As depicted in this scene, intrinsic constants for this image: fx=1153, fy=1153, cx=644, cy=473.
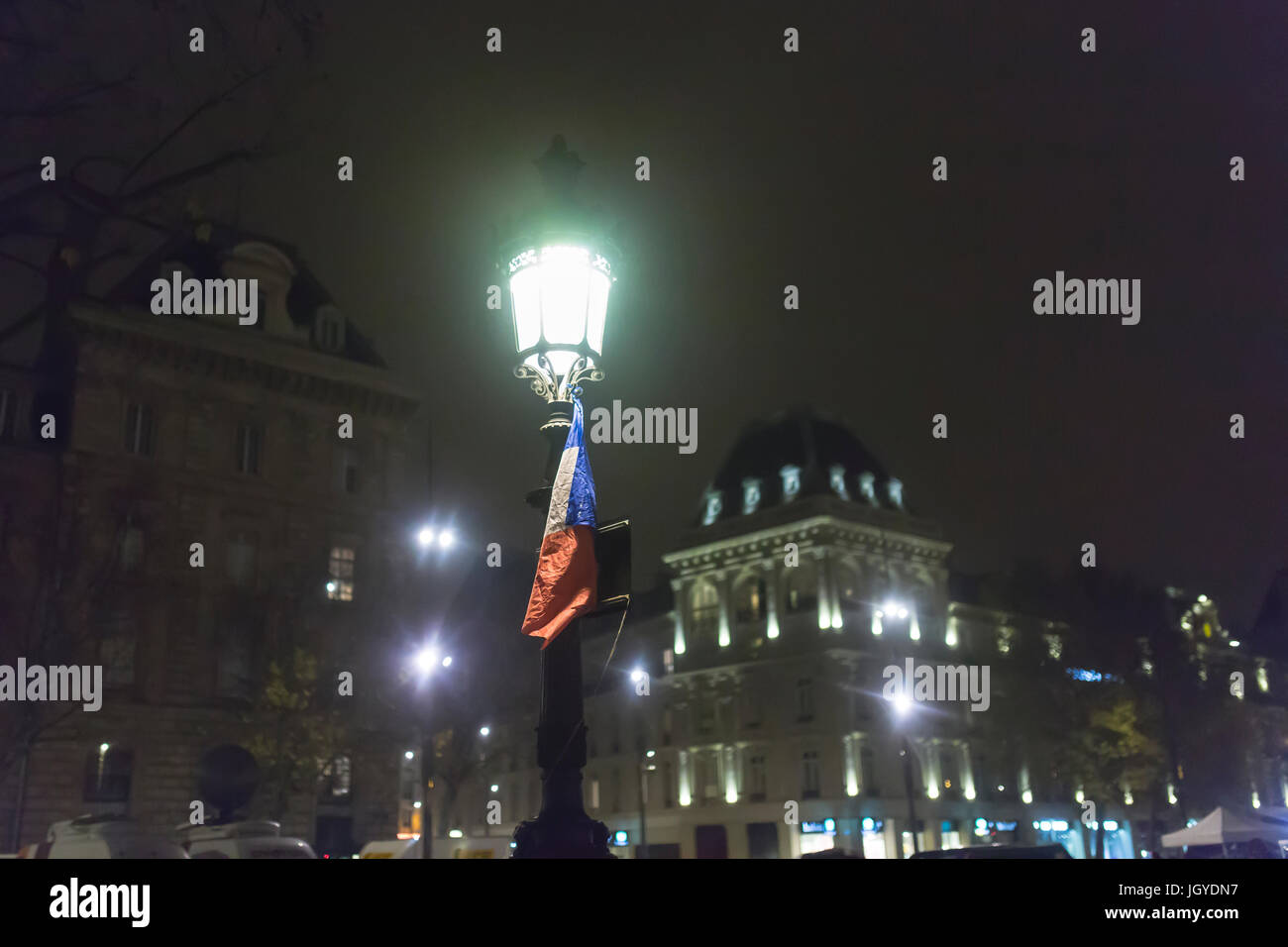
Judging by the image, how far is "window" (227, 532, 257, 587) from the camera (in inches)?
1770

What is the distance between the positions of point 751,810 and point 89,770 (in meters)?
35.7

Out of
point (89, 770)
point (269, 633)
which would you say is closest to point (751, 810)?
point (269, 633)

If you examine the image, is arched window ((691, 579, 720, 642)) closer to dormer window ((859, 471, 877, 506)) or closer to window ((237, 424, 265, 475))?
dormer window ((859, 471, 877, 506))

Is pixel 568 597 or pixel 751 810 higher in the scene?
pixel 568 597

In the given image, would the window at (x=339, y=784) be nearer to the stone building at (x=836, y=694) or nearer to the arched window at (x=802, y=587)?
the stone building at (x=836, y=694)

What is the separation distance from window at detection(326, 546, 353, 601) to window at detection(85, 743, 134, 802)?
9729mm

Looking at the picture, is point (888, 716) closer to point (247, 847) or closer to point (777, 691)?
point (777, 691)

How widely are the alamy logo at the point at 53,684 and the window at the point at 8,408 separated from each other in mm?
10500

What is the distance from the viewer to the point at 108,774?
39.2m

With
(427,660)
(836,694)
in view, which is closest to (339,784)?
(427,660)

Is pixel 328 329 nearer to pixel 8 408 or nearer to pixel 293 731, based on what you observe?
pixel 8 408
